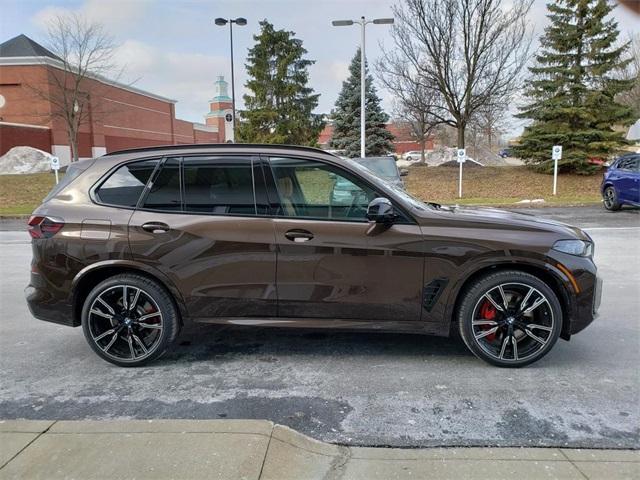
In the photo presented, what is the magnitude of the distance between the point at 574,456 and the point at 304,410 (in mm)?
1587

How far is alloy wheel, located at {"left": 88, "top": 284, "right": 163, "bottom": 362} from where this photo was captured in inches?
156

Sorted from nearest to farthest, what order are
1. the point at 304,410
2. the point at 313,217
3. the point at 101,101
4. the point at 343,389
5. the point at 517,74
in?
the point at 304,410, the point at 343,389, the point at 313,217, the point at 517,74, the point at 101,101

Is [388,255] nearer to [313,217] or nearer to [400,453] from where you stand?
[313,217]

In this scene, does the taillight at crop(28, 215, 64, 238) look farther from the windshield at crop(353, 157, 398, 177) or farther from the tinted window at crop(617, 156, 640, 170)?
the tinted window at crop(617, 156, 640, 170)

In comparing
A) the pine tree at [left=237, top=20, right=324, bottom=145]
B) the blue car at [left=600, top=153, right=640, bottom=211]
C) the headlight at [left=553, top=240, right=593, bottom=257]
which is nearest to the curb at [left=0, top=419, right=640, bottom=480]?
the headlight at [left=553, top=240, right=593, bottom=257]

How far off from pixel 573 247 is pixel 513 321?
0.73 meters

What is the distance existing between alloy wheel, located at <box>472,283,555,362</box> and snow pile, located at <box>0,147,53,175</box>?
33197mm

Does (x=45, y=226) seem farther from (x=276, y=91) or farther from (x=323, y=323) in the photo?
(x=276, y=91)

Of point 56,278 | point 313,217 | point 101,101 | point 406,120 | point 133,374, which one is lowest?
point 133,374

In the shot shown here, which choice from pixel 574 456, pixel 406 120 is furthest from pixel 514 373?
pixel 406 120

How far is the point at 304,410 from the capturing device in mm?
3262

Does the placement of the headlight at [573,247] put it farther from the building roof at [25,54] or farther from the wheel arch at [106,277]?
the building roof at [25,54]

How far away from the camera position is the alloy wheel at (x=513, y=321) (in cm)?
376

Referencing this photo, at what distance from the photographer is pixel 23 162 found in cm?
3155
